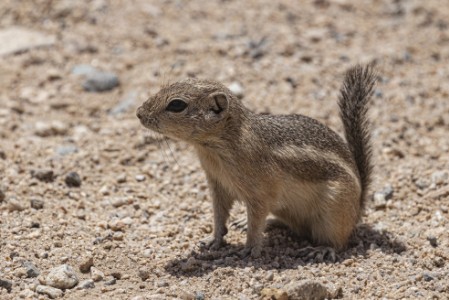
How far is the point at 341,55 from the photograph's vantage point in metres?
10.1

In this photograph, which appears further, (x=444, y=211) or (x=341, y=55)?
(x=341, y=55)

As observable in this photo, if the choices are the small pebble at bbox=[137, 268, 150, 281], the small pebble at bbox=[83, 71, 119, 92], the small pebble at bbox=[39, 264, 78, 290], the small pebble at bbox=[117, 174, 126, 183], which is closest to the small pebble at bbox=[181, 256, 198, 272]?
the small pebble at bbox=[137, 268, 150, 281]

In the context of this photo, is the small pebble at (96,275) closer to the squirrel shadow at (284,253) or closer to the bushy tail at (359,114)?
the squirrel shadow at (284,253)

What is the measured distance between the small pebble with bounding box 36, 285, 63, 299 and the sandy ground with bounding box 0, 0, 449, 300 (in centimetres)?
2

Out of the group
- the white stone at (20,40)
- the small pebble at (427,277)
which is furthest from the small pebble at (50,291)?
the white stone at (20,40)

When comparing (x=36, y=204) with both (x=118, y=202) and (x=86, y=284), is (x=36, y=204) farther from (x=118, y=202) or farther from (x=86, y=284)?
(x=86, y=284)

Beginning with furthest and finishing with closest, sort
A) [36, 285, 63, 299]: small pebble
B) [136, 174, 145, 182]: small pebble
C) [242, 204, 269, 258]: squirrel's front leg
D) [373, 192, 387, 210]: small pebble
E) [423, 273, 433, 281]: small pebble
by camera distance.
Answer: [136, 174, 145, 182]: small pebble < [373, 192, 387, 210]: small pebble < [242, 204, 269, 258]: squirrel's front leg < [423, 273, 433, 281]: small pebble < [36, 285, 63, 299]: small pebble

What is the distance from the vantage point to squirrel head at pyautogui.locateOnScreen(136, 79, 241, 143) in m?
5.63

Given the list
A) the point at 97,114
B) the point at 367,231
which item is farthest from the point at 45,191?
the point at 367,231

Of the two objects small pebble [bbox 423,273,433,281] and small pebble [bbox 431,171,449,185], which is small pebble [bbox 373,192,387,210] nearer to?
small pebble [bbox 431,171,449,185]

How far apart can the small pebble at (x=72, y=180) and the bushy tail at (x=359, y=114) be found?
2587mm

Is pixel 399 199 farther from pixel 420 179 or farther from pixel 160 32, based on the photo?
pixel 160 32

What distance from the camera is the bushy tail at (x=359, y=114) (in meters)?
6.37

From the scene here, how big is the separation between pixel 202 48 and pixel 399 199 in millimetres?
3874
